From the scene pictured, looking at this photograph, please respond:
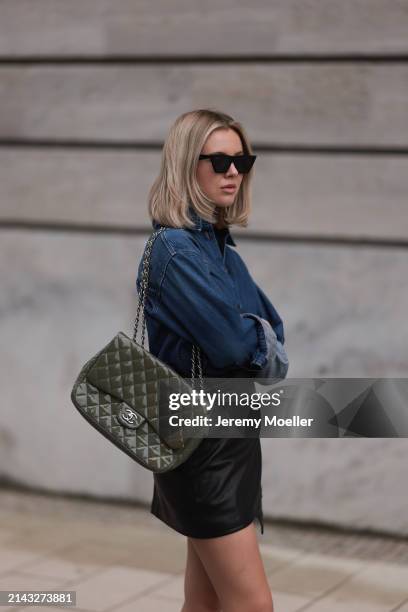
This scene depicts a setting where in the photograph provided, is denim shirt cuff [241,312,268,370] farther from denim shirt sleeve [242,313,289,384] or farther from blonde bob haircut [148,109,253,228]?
blonde bob haircut [148,109,253,228]

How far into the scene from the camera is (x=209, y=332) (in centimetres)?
309

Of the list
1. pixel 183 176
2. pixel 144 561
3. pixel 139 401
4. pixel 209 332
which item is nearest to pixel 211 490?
pixel 139 401

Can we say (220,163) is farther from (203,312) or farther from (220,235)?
(203,312)

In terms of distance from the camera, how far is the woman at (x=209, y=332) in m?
3.12

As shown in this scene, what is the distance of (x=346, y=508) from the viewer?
598 centimetres

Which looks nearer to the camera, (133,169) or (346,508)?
(346,508)

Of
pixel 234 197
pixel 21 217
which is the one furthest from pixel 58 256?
pixel 234 197

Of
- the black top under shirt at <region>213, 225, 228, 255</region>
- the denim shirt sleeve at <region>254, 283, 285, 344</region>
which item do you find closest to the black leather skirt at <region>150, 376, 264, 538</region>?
the denim shirt sleeve at <region>254, 283, 285, 344</region>

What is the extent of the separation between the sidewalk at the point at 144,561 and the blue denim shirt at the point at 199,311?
6.02ft

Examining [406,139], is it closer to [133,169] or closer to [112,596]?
[133,169]

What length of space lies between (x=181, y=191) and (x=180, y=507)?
35.6 inches

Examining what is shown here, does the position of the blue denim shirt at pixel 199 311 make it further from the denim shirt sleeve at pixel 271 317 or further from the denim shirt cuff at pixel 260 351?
the denim shirt sleeve at pixel 271 317

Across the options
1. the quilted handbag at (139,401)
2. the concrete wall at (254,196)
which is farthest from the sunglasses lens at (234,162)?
the concrete wall at (254,196)

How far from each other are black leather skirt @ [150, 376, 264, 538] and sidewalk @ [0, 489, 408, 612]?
158cm
